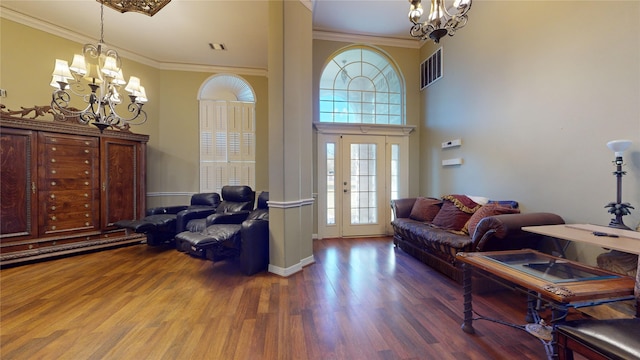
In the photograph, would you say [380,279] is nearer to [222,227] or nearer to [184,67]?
[222,227]

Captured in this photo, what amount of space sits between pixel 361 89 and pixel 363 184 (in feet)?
6.39

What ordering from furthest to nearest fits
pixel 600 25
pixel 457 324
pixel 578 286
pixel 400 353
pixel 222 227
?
pixel 222 227, pixel 600 25, pixel 457 324, pixel 400 353, pixel 578 286

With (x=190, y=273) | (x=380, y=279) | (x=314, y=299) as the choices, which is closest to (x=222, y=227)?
(x=190, y=273)

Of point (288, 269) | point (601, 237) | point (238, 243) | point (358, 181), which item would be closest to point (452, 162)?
point (358, 181)

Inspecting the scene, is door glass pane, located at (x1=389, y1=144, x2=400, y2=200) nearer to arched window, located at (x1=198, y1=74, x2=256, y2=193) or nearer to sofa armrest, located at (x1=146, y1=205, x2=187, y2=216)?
arched window, located at (x1=198, y1=74, x2=256, y2=193)

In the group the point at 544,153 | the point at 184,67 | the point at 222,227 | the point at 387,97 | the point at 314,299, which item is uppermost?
the point at 184,67

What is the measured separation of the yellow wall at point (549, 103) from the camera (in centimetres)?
203

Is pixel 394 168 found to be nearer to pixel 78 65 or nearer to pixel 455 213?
pixel 455 213

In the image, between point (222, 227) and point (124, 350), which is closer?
point (124, 350)

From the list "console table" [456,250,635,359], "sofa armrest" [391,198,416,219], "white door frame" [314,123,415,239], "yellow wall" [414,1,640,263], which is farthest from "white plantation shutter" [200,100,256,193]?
"console table" [456,250,635,359]

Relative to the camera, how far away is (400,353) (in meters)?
1.60

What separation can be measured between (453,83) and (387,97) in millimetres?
1310

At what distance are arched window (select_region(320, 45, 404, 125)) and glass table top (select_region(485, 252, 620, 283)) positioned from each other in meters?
3.53

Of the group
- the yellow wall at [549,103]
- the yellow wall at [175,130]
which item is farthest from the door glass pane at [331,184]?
the yellow wall at [549,103]
